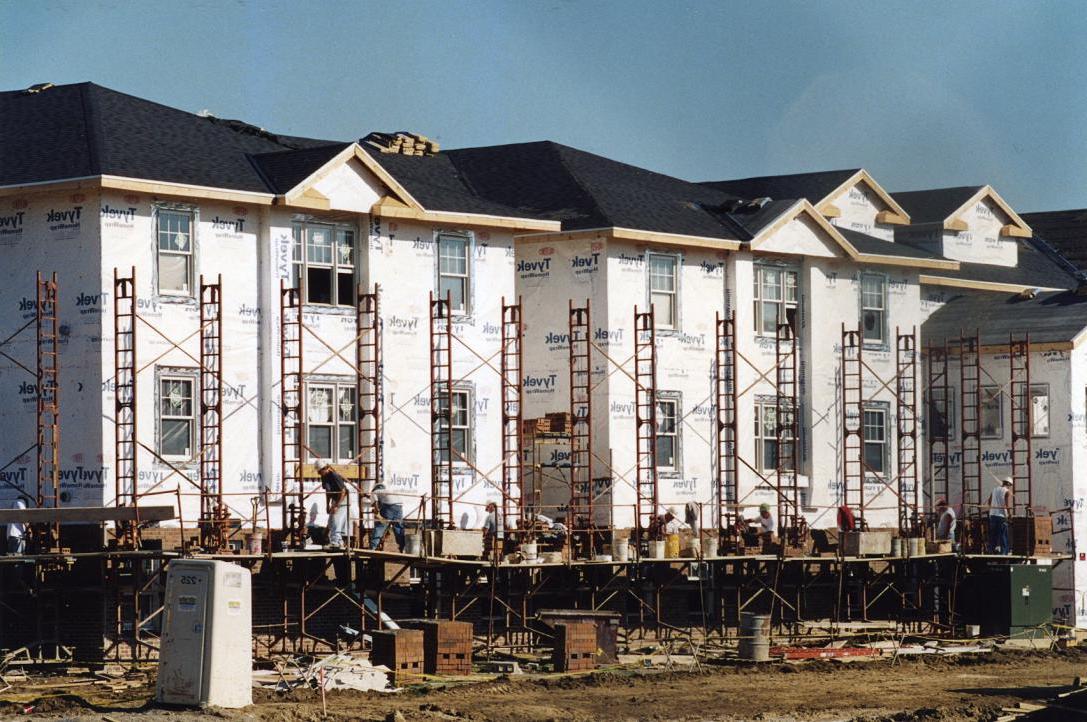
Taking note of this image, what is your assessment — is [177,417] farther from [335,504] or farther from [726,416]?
[726,416]

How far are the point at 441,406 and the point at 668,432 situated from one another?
6265mm

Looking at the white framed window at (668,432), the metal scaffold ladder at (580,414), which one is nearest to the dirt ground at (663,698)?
the metal scaffold ladder at (580,414)

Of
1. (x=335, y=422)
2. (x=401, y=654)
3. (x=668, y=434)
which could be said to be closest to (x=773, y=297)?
(x=668, y=434)

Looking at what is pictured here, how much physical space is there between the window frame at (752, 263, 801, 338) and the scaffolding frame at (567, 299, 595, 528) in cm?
490

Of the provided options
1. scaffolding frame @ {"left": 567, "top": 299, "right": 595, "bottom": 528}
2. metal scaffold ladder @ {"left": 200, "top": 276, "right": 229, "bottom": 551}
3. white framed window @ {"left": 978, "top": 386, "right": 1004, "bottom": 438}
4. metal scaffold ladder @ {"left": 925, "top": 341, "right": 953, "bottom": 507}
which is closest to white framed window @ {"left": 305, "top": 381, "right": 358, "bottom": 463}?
metal scaffold ladder @ {"left": 200, "top": 276, "right": 229, "bottom": 551}

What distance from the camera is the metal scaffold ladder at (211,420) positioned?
37.2 m

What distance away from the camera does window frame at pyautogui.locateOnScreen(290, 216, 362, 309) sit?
41.7 metres

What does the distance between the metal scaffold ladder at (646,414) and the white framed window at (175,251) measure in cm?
994

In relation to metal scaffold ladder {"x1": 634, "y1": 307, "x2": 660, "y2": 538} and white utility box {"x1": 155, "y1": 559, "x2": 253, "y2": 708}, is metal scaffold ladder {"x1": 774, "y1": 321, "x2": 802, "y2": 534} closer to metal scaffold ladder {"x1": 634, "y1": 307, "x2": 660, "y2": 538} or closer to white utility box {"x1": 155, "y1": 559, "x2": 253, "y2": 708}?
metal scaffold ladder {"x1": 634, "y1": 307, "x2": 660, "y2": 538}

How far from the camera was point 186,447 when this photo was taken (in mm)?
39562

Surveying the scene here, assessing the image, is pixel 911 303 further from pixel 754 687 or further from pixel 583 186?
pixel 754 687

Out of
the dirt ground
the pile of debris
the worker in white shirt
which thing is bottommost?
the dirt ground

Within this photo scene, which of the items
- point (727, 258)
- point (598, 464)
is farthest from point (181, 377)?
point (727, 258)

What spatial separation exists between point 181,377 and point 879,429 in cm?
2020
